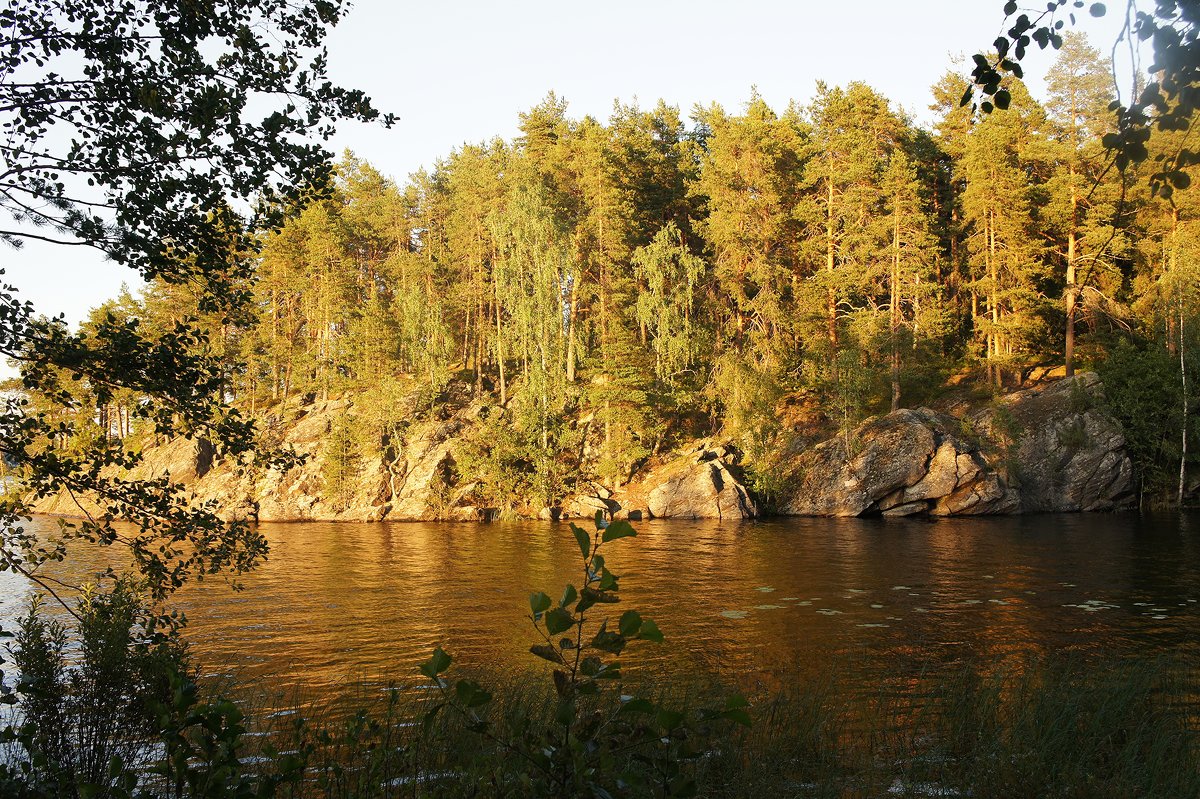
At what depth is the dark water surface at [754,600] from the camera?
14516 mm

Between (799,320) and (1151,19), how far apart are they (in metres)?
47.5

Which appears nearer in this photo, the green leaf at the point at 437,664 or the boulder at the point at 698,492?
the green leaf at the point at 437,664

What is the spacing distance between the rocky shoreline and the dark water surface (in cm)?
494

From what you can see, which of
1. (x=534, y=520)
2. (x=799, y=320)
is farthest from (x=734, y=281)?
(x=534, y=520)

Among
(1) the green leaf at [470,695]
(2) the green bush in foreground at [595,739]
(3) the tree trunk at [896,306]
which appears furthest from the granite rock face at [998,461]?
(1) the green leaf at [470,695]

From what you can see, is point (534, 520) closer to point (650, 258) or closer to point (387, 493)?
point (387, 493)

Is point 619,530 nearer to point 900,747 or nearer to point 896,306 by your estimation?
point 900,747

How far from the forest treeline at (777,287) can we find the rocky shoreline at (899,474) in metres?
1.58

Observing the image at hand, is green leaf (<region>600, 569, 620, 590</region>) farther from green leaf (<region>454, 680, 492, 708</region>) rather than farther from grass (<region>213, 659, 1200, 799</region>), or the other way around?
grass (<region>213, 659, 1200, 799</region>)

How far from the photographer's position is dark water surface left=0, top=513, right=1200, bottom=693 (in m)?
14.5

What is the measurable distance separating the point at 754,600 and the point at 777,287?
34.5 m

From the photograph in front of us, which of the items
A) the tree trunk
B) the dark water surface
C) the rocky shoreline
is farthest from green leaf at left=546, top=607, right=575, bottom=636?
the tree trunk

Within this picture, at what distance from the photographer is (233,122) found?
6.71 m

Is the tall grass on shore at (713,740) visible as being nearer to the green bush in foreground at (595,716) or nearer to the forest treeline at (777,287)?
the green bush in foreground at (595,716)
